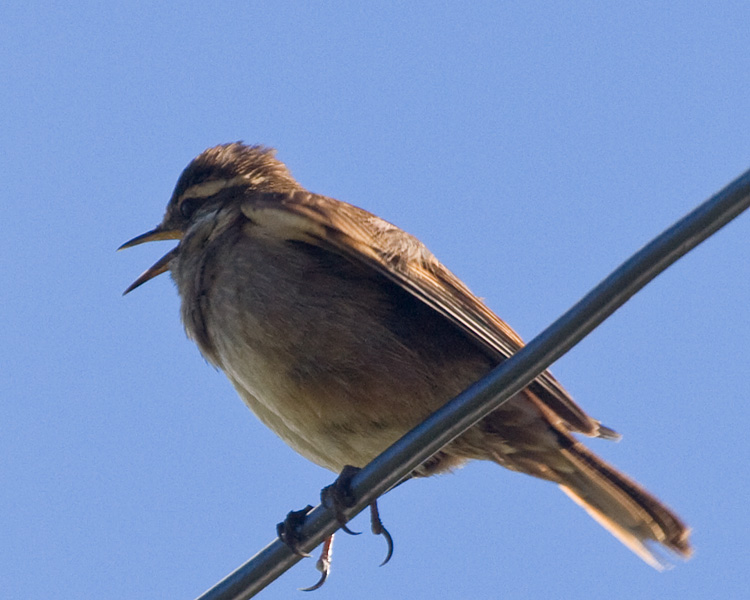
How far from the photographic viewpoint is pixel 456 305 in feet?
19.3

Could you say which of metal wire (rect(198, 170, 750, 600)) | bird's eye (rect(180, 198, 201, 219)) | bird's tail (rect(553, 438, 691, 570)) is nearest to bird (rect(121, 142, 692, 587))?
bird's tail (rect(553, 438, 691, 570))

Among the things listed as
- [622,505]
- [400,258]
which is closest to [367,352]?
[400,258]

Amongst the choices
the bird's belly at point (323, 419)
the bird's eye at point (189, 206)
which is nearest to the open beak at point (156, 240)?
the bird's eye at point (189, 206)

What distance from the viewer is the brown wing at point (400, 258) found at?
5781 millimetres

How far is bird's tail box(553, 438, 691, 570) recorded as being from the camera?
614cm

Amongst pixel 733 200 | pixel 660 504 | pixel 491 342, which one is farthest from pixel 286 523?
pixel 733 200

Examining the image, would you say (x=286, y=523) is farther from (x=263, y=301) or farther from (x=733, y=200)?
(x=733, y=200)

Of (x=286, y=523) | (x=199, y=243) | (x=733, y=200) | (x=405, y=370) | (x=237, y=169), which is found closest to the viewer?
(x=733, y=200)

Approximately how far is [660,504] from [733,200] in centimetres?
339

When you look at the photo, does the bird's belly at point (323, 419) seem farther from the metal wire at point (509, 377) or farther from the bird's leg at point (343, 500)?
the metal wire at point (509, 377)

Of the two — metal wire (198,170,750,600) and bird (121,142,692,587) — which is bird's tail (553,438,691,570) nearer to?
bird (121,142,692,587)

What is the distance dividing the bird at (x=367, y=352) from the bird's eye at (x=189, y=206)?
1.36m

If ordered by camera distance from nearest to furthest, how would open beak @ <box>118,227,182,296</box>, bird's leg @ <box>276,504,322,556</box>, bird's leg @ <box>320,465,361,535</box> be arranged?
bird's leg @ <box>320,465,361,535</box> → bird's leg @ <box>276,504,322,556</box> → open beak @ <box>118,227,182,296</box>

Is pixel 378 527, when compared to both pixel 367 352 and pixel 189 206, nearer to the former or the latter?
pixel 367 352
